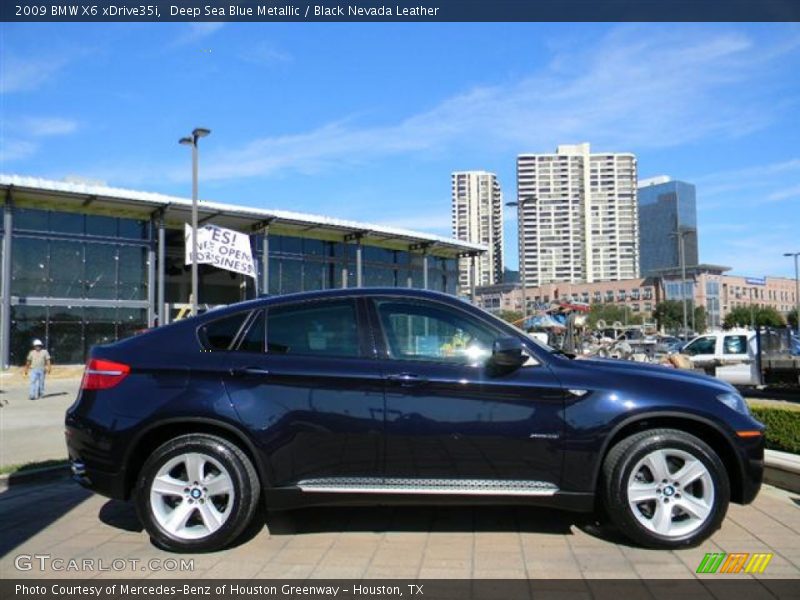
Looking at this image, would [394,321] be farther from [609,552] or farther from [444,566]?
[609,552]

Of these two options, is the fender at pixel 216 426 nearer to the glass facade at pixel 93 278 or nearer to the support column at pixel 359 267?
the glass facade at pixel 93 278

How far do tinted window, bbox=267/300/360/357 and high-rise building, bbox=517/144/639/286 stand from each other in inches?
1848

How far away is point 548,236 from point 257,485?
60443mm

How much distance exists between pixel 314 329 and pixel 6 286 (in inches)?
1095

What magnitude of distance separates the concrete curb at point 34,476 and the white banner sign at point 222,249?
22.9m

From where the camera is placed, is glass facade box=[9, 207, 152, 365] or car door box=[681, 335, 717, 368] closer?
car door box=[681, 335, 717, 368]

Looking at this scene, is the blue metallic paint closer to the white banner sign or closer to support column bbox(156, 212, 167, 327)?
the white banner sign

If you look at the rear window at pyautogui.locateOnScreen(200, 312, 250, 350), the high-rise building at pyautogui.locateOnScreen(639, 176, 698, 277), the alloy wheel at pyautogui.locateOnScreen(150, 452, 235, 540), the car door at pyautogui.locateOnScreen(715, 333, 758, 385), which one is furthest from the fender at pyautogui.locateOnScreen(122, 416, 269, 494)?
the high-rise building at pyautogui.locateOnScreen(639, 176, 698, 277)

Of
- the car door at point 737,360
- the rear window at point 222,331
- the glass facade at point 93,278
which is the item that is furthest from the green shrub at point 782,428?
the glass facade at point 93,278

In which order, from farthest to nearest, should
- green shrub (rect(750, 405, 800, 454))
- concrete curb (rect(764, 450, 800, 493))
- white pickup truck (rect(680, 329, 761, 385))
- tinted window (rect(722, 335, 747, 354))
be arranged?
tinted window (rect(722, 335, 747, 354)) → white pickup truck (rect(680, 329, 761, 385)) → green shrub (rect(750, 405, 800, 454)) → concrete curb (rect(764, 450, 800, 493))

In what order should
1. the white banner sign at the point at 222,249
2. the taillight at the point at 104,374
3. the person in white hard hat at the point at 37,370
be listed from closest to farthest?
the taillight at the point at 104,374
the person in white hard hat at the point at 37,370
the white banner sign at the point at 222,249

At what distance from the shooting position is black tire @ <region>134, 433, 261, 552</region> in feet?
14.2

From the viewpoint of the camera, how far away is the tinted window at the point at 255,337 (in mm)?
4621
